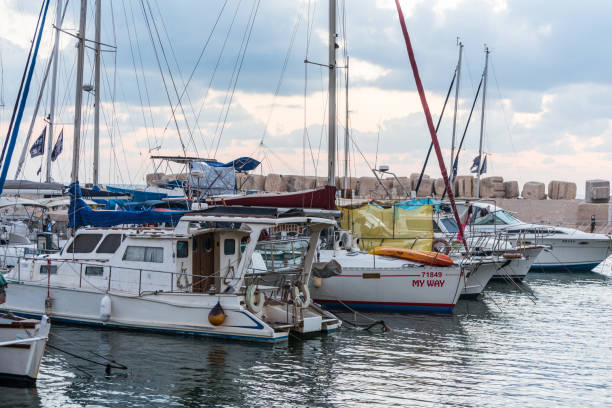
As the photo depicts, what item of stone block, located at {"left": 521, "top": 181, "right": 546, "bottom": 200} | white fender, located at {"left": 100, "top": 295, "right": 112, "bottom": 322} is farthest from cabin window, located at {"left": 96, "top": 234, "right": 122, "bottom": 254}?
stone block, located at {"left": 521, "top": 181, "right": 546, "bottom": 200}

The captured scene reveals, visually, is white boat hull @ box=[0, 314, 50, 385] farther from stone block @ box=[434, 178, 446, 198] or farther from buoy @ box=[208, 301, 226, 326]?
stone block @ box=[434, 178, 446, 198]

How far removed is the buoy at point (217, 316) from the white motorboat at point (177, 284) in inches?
0.9

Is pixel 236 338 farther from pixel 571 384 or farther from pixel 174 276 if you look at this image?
pixel 571 384

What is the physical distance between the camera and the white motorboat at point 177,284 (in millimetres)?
→ 16578

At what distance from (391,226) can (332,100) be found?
203 inches

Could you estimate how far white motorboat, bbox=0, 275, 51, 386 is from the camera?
12.5m

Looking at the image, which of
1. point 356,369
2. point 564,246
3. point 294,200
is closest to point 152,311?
point 294,200

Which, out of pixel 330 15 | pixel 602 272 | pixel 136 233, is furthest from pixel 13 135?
pixel 602 272

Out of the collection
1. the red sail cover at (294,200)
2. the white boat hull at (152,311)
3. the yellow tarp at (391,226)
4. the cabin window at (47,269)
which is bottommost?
the white boat hull at (152,311)

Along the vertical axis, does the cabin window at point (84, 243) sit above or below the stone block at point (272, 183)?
below

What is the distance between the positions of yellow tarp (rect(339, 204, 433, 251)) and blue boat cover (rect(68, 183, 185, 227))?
25.8 feet

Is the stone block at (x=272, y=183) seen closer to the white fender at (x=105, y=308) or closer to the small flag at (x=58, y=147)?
the small flag at (x=58, y=147)

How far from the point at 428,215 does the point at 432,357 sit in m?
9.75

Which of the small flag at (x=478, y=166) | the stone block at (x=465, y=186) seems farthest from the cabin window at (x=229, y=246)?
the stone block at (x=465, y=186)
